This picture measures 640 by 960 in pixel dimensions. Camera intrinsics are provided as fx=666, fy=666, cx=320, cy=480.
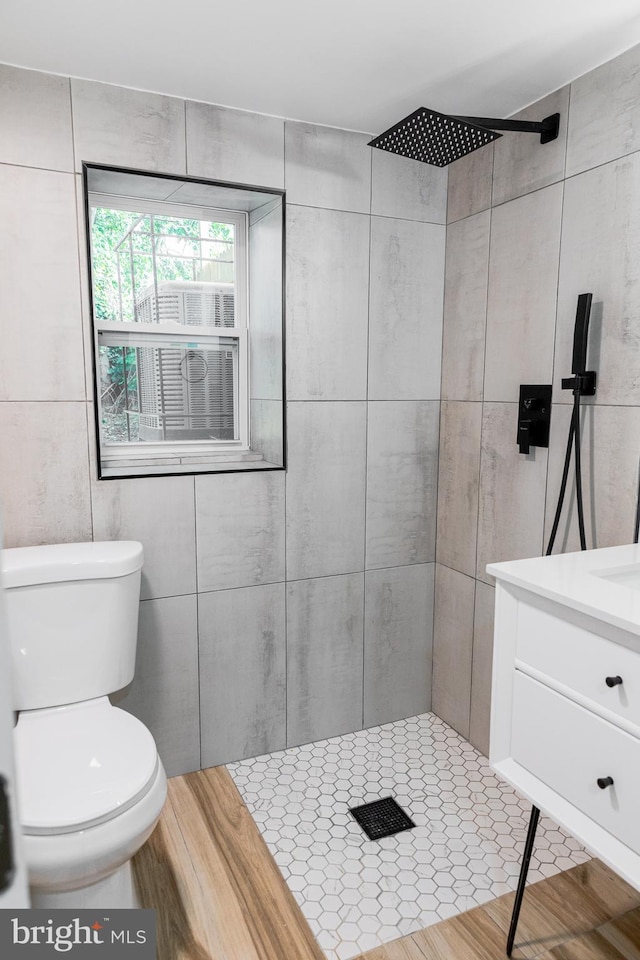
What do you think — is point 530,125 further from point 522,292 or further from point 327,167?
point 327,167

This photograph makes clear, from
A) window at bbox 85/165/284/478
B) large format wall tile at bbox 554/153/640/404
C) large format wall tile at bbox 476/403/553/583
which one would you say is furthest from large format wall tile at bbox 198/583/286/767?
large format wall tile at bbox 554/153/640/404

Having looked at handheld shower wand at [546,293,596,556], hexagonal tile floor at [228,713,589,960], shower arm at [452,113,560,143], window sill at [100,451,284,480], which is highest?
shower arm at [452,113,560,143]

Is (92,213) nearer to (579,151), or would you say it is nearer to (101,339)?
(101,339)

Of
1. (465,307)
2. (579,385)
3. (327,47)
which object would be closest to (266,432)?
(465,307)

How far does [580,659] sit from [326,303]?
1480mm

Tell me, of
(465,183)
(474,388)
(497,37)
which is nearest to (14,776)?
(497,37)

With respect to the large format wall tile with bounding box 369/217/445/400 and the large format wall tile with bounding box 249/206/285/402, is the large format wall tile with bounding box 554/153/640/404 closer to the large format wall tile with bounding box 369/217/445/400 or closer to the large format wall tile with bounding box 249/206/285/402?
the large format wall tile with bounding box 369/217/445/400

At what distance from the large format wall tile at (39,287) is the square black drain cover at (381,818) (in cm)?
158

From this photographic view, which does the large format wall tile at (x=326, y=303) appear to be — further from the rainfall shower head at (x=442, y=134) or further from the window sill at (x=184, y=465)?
the rainfall shower head at (x=442, y=134)

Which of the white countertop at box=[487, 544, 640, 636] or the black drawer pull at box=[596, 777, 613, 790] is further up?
the white countertop at box=[487, 544, 640, 636]

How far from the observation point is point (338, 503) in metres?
2.43

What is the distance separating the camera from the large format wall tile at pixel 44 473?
6.34ft

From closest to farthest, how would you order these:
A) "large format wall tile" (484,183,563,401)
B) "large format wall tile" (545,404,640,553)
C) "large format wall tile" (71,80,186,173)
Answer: "large format wall tile" (545,404,640,553) < "large format wall tile" (71,80,186,173) < "large format wall tile" (484,183,563,401)

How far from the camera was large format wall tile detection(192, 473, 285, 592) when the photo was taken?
7.32 feet
